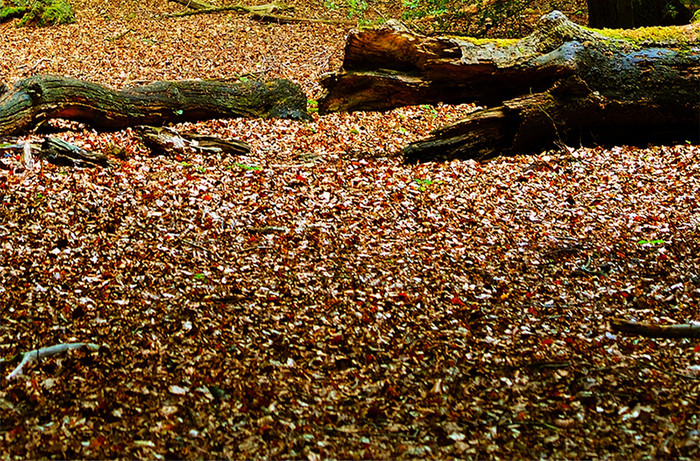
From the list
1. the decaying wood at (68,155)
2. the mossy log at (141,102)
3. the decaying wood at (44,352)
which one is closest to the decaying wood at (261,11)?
the mossy log at (141,102)

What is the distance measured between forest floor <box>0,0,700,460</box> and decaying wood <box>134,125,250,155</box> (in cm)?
16

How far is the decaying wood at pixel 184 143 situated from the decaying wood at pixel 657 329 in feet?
15.4

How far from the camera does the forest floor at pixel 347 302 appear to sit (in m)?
3.19

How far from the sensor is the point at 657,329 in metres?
4.23

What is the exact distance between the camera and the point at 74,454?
2877 millimetres

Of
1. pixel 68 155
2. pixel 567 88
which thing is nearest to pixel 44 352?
pixel 68 155

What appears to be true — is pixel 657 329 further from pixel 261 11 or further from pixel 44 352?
pixel 261 11

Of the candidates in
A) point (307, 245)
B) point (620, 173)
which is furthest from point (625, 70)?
point (307, 245)

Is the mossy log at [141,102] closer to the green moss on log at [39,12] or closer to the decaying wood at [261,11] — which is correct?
the decaying wood at [261,11]

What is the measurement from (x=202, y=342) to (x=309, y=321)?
2.53 feet

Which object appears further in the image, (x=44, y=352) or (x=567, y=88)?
(x=567, y=88)

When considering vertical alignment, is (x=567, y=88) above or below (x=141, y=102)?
above

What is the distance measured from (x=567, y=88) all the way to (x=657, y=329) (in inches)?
163

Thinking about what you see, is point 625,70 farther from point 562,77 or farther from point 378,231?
point 378,231
